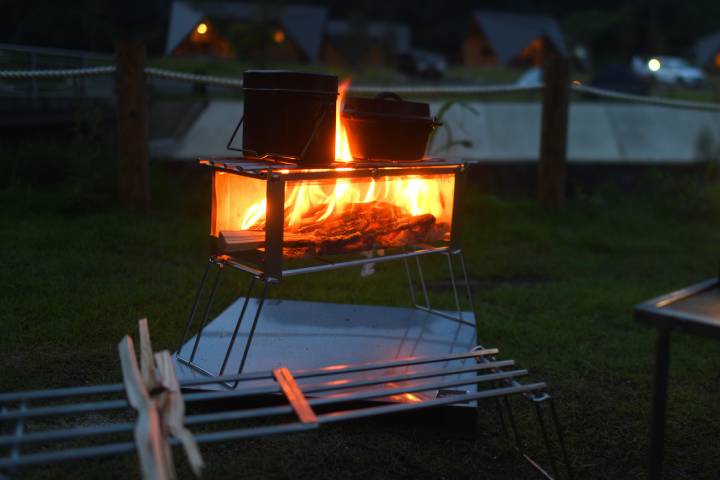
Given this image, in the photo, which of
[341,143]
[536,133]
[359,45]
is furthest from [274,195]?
[359,45]

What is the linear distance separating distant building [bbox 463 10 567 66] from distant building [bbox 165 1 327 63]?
Result: 32.9 feet

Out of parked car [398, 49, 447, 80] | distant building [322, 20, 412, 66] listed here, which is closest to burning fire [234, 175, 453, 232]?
parked car [398, 49, 447, 80]

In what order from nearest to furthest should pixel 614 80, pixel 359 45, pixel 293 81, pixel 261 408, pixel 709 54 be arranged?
pixel 261 408, pixel 293 81, pixel 614 80, pixel 359 45, pixel 709 54

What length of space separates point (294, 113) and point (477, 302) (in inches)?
75.5

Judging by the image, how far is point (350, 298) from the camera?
397 centimetres

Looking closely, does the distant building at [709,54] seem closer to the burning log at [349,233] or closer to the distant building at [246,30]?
the distant building at [246,30]

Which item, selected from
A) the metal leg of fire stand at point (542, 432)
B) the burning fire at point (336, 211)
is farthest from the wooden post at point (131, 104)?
the metal leg of fire stand at point (542, 432)

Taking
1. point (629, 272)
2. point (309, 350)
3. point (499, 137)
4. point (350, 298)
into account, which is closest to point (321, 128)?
point (309, 350)

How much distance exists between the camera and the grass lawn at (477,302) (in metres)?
2.32

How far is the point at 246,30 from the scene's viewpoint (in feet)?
65.5

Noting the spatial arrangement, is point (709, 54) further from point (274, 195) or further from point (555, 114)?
point (274, 195)

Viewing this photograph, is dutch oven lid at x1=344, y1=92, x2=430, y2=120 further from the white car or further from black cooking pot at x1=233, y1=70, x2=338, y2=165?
the white car

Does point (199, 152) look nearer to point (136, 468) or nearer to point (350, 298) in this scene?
point (350, 298)

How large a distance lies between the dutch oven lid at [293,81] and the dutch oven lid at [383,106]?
23 cm
